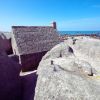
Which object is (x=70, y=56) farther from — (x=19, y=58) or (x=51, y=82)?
(x=19, y=58)

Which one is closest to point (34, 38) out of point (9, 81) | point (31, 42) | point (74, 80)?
point (31, 42)

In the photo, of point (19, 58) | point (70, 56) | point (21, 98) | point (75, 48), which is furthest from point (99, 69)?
point (19, 58)

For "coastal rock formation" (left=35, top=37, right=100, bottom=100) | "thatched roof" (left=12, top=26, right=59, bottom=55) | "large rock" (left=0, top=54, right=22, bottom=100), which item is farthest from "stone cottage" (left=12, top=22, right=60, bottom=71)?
"coastal rock formation" (left=35, top=37, right=100, bottom=100)

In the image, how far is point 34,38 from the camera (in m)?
25.9

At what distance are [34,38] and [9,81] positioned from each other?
52.8ft

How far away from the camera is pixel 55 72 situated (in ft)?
26.2

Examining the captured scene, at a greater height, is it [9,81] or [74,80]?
[74,80]

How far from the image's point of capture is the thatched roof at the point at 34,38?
78.4 ft

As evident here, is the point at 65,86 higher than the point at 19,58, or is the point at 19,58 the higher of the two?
the point at 65,86

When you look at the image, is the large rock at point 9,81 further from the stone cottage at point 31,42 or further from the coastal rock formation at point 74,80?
the stone cottage at point 31,42

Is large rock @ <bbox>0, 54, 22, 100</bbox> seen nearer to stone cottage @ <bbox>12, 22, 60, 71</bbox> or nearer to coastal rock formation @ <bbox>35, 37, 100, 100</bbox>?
coastal rock formation @ <bbox>35, 37, 100, 100</bbox>

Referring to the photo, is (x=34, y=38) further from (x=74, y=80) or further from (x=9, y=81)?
(x=74, y=80)

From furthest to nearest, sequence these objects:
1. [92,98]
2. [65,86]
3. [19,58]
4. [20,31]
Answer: [20,31] → [19,58] → [65,86] → [92,98]

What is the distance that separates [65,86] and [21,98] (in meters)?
4.63
